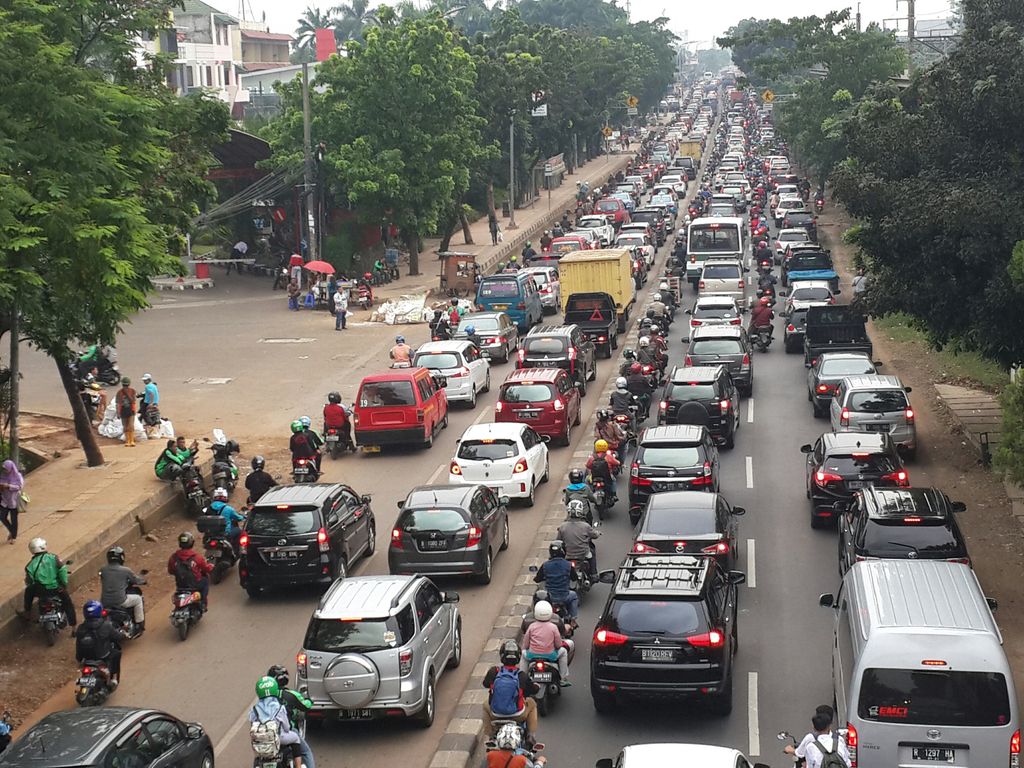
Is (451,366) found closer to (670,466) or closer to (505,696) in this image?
(670,466)

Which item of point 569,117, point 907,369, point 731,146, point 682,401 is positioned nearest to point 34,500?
point 682,401

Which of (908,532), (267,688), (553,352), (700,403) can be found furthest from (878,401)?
(267,688)

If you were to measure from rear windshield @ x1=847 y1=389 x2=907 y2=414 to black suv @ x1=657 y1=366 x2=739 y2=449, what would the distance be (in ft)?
8.09

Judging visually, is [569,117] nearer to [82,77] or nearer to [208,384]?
[208,384]

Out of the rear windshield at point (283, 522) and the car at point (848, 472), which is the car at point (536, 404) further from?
the rear windshield at point (283, 522)

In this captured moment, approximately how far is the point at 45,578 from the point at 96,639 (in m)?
2.37

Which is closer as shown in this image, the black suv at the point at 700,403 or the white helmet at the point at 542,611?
the white helmet at the point at 542,611

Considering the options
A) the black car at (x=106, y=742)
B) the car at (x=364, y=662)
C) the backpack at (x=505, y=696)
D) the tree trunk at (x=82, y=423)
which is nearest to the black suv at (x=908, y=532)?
the backpack at (x=505, y=696)

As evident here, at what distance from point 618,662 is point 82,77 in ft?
41.2

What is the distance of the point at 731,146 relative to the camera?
410 ft

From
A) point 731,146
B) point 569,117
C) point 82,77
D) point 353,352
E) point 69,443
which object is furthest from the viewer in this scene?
point 731,146

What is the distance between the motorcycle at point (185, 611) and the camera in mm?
18094

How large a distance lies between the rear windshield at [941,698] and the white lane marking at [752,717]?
2161mm

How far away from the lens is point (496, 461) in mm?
23359
